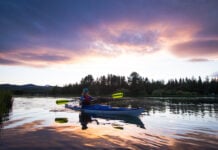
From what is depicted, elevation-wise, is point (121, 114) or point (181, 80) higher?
point (181, 80)

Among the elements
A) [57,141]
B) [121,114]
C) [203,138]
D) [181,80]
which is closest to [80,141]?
[57,141]

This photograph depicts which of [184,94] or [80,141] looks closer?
[80,141]

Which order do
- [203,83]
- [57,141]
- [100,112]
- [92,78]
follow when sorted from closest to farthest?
[57,141] → [100,112] → [203,83] → [92,78]

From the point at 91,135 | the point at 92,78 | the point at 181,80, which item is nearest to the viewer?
the point at 91,135

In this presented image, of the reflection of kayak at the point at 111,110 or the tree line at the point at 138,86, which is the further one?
the tree line at the point at 138,86

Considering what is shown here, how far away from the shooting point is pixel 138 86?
110 metres

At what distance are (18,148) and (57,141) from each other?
196 cm

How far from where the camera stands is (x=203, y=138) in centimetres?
1126

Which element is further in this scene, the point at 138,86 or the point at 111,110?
the point at 138,86

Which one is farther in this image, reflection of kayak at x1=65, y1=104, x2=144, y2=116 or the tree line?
the tree line

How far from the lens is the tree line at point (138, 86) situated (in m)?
106

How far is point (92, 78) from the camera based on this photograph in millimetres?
137625

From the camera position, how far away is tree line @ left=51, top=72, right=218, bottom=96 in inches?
4187

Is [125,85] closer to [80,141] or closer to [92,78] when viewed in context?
[92,78]
